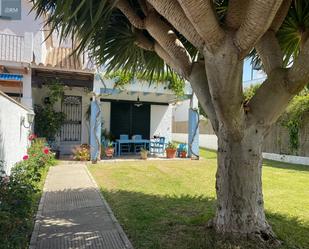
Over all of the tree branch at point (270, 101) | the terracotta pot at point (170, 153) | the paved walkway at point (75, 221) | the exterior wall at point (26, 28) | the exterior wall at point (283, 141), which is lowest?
the paved walkway at point (75, 221)

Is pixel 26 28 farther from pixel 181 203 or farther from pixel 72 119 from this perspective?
pixel 181 203

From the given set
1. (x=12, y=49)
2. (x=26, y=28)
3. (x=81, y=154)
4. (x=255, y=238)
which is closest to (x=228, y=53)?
(x=255, y=238)

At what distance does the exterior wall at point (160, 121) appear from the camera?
20703 millimetres

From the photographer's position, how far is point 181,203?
8.23m

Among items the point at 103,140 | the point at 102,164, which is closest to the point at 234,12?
the point at 102,164

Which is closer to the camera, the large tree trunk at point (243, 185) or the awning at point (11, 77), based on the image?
the large tree trunk at point (243, 185)

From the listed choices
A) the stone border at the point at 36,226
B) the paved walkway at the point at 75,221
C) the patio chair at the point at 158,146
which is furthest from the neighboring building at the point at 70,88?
the stone border at the point at 36,226

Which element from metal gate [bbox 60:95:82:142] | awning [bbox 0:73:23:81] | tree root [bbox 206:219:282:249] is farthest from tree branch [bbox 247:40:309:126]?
metal gate [bbox 60:95:82:142]

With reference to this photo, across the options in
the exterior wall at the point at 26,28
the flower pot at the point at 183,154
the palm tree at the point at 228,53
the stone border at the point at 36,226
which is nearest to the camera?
the palm tree at the point at 228,53

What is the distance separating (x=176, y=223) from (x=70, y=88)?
13.3 m

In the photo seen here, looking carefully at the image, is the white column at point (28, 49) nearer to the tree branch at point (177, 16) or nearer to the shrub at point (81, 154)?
the shrub at point (81, 154)

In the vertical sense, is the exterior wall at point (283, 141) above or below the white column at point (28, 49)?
below

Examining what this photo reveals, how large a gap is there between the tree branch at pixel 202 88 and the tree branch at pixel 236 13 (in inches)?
45.4

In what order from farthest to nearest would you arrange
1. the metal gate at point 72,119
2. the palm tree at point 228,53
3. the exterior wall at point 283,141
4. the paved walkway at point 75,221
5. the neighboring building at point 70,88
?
1. the metal gate at point 72,119
2. the exterior wall at point 283,141
3. the neighboring building at point 70,88
4. the paved walkway at point 75,221
5. the palm tree at point 228,53
